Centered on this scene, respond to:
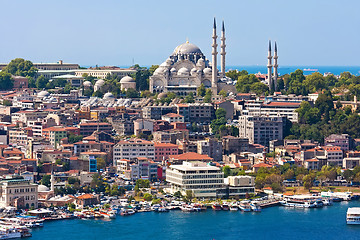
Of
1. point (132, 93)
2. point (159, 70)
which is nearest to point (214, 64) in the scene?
point (159, 70)

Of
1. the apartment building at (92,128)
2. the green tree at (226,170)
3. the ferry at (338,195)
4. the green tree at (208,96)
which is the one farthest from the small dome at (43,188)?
the green tree at (208,96)

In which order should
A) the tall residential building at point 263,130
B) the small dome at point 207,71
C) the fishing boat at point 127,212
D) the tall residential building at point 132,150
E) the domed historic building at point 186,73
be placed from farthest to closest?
the small dome at point 207,71 < the domed historic building at point 186,73 < the tall residential building at point 263,130 < the tall residential building at point 132,150 < the fishing boat at point 127,212

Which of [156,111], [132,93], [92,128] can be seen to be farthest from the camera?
[132,93]

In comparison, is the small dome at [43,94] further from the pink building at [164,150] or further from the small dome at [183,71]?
the pink building at [164,150]

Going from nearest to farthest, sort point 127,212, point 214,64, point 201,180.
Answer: point 127,212
point 201,180
point 214,64

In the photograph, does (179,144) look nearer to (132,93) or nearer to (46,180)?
(46,180)

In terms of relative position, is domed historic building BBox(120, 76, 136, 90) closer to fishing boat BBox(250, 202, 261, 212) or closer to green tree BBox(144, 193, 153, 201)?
green tree BBox(144, 193, 153, 201)

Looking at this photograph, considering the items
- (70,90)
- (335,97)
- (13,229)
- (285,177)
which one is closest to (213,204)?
(285,177)
